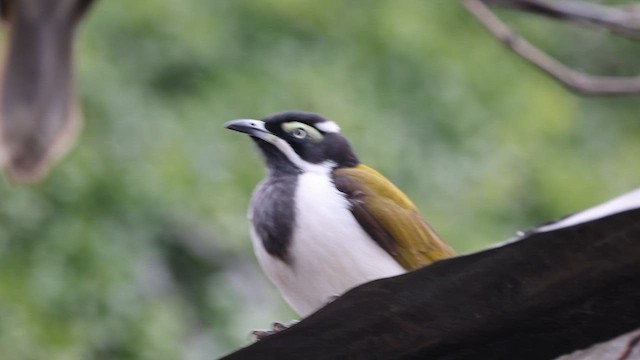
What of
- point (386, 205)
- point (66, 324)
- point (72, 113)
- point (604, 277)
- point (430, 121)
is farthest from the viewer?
point (430, 121)

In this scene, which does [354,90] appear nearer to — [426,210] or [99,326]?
[426,210]

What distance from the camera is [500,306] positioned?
0.95 meters

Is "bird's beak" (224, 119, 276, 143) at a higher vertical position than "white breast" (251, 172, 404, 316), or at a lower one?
higher

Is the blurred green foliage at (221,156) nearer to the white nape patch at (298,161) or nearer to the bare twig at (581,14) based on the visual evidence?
the bare twig at (581,14)

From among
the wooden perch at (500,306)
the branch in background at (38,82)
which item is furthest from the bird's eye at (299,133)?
the branch in background at (38,82)

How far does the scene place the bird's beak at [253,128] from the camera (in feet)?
4.25

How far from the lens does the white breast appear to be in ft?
4.05

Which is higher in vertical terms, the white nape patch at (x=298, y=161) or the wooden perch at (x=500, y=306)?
the white nape patch at (x=298, y=161)

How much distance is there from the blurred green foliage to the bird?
1.93 m

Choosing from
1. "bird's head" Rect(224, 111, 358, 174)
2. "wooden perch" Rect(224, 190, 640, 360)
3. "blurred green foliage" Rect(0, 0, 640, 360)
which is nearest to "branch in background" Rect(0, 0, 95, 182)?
"blurred green foliage" Rect(0, 0, 640, 360)

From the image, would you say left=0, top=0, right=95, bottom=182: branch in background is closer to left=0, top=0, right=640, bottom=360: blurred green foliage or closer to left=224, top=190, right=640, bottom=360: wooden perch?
left=0, top=0, right=640, bottom=360: blurred green foliage

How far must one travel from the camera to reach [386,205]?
1358 mm

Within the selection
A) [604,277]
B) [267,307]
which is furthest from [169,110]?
[604,277]

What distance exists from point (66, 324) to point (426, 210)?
A: 1.04m
